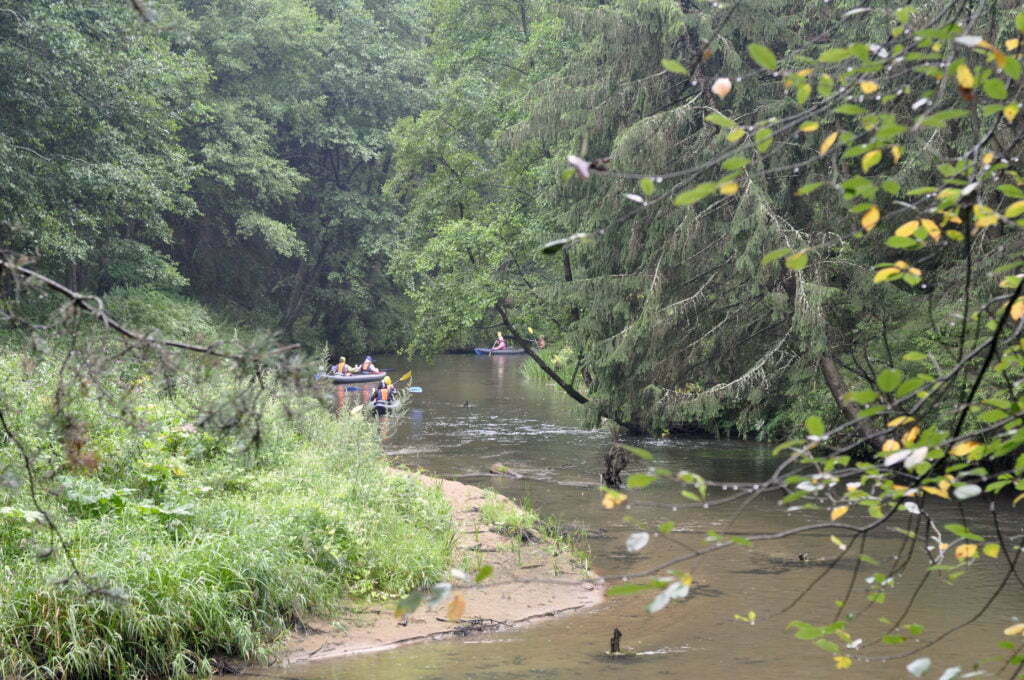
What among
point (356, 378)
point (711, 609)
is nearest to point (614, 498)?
point (711, 609)

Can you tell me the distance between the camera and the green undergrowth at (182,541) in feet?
21.2

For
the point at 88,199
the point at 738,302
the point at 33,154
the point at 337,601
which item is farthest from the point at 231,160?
the point at 337,601

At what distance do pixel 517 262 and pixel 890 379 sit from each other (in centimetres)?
1854

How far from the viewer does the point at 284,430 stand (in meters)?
11.8

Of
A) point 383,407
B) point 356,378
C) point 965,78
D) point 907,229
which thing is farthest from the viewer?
point 356,378

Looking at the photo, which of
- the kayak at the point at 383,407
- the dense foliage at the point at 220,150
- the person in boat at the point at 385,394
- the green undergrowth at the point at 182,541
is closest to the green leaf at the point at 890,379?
the green undergrowth at the point at 182,541

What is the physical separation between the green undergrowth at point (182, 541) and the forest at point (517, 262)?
4 cm

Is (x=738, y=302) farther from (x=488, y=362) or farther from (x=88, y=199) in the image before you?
(x=488, y=362)

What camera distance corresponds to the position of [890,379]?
86.7 inches

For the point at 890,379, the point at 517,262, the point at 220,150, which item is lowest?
the point at 890,379

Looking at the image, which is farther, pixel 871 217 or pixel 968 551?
pixel 968 551

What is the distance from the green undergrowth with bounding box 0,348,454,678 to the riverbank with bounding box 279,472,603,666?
0.82ft

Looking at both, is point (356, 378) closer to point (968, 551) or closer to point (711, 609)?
point (711, 609)

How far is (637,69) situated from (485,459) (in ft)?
22.5
